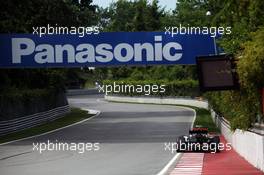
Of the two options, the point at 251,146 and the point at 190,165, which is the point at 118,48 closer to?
the point at 190,165

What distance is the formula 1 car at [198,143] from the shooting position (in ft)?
82.9

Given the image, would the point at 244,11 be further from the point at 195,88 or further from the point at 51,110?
the point at 195,88

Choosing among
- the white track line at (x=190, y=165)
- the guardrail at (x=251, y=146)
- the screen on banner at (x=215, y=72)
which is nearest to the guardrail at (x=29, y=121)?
the white track line at (x=190, y=165)

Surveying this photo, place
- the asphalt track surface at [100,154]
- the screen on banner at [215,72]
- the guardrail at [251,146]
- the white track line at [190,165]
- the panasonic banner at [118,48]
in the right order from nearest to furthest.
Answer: the screen on banner at [215,72] → the guardrail at [251,146] → the white track line at [190,165] → the asphalt track surface at [100,154] → the panasonic banner at [118,48]

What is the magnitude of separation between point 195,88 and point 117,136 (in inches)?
1722

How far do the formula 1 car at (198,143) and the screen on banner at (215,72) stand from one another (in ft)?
37.2

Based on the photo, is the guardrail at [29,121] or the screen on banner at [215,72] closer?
the screen on banner at [215,72]

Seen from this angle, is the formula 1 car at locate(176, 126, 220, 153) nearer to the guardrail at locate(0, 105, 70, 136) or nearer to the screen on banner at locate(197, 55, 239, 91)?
the screen on banner at locate(197, 55, 239, 91)

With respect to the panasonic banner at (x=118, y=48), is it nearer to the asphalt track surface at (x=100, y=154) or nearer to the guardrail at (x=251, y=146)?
the asphalt track surface at (x=100, y=154)

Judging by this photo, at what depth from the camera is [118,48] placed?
36.4 meters

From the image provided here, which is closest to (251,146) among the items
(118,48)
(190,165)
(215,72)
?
(190,165)

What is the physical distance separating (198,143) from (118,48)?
12339 mm

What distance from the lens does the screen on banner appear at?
1383 centimetres

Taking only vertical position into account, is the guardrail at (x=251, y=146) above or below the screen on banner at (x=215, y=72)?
below
